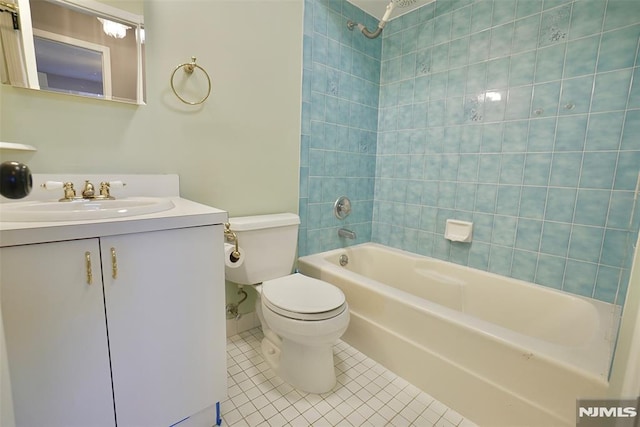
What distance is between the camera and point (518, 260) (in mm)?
1658

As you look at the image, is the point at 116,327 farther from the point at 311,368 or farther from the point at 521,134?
the point at 521,134

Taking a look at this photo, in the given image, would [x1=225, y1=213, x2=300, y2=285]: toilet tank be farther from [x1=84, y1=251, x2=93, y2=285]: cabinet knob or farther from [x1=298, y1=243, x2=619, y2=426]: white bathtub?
[x1=84, y1=251, x2=93, y2=285]: cabinet knob

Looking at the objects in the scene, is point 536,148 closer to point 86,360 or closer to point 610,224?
point 610,224

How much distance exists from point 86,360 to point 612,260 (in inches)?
84.2

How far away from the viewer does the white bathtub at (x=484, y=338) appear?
3.30ft

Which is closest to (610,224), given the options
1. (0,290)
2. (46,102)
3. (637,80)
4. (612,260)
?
(612,260)

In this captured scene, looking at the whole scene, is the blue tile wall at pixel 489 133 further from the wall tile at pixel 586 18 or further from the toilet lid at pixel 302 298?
the toilet lid at pixel 302 298

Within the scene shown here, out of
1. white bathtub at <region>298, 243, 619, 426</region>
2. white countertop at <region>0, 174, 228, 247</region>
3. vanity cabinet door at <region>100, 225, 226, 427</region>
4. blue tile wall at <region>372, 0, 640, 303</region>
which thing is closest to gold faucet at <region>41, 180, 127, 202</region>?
white countertop at <region>0, 174, 228, 247</region>

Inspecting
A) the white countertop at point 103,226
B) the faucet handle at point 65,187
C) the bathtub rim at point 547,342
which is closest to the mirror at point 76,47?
A: the faucet handle at point 65,187

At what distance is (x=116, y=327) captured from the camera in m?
0.84

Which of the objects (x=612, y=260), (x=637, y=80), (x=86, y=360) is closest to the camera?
(x=86, y=360)

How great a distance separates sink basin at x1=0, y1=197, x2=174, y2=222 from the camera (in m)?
0.76

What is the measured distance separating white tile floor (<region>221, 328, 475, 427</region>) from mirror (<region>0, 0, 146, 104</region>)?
1.39 m

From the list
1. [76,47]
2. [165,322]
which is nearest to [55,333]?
[165,322]
